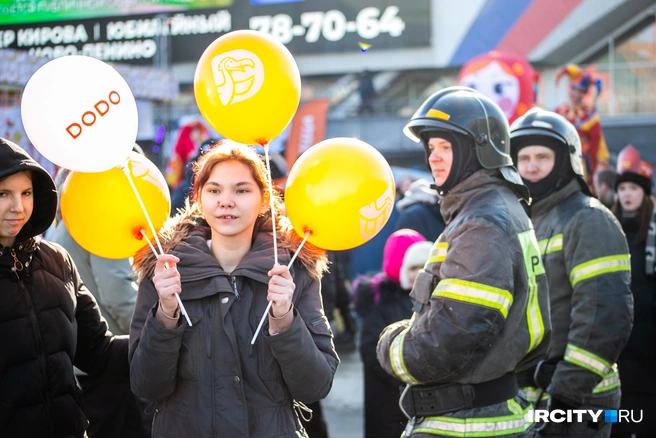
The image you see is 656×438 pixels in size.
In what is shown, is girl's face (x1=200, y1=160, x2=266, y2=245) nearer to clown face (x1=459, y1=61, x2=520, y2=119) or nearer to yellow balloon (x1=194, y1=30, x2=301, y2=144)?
yellow balloon (x1=194, y1=30, x2=301, y2=144)

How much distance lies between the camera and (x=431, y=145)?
321cm

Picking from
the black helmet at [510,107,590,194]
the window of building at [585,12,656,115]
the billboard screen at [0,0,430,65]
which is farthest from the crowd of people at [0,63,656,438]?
the billboard screen at [0,0,430,65]

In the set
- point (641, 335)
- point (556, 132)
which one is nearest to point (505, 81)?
point (641, 335)

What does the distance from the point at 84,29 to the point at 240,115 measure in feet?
67.7

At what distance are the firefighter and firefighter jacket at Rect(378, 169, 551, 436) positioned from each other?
0.61 metres

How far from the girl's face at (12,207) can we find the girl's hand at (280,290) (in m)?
0.99

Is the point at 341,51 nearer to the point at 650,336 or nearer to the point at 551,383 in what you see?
the point at 650,336

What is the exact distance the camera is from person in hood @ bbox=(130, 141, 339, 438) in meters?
2.53

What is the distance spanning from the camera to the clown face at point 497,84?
7906 mm

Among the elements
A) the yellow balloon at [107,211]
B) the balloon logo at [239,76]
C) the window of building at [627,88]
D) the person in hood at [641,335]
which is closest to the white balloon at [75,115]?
the yellow balloon at [107,211]

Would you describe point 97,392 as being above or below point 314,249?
below

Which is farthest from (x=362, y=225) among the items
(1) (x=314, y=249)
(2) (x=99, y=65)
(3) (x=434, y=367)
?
(2) (x=99, y=65)

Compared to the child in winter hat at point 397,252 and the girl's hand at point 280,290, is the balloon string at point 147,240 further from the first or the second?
the child in winter hat at point 397,252

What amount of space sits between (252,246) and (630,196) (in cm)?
420
